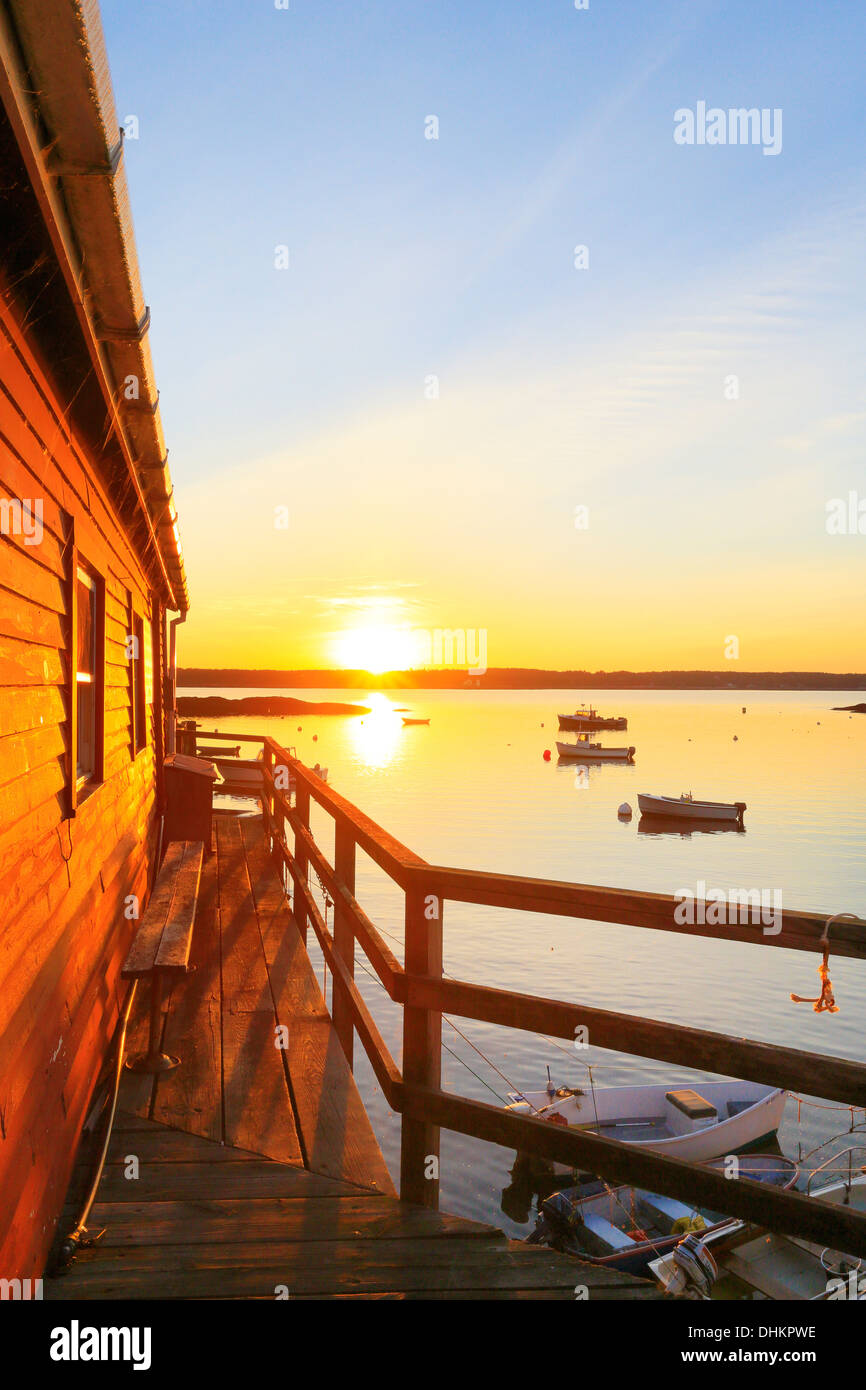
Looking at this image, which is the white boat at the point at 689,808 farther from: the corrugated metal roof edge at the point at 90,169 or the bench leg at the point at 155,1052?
the corrugated metal roof edge at the point at 90,169

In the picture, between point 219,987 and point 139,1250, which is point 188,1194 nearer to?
point 139,1250

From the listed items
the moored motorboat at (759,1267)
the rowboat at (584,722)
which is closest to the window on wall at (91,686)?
the moored motorboat at (759,1267)

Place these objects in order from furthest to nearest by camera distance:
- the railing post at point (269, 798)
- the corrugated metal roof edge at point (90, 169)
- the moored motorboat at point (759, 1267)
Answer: the railing post at point (269, 798), the moored motorboat at point (759, 1267), the corrugated metal roof edge at point (90, 169)

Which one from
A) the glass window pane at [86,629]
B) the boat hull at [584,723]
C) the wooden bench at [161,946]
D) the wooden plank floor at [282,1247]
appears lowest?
the boat hull at [584,723]

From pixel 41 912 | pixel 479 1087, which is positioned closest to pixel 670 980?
pixel 479 1087

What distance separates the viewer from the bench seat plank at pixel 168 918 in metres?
4.86

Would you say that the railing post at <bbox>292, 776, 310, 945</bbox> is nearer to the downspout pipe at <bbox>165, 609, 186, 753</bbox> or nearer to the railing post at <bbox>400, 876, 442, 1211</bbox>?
the railing post at <bbox>400, 876, 442, 1211</bbox>

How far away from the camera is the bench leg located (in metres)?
4.73

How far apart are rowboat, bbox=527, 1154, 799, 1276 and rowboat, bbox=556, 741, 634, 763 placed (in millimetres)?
67866

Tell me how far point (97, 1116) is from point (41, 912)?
166 centimetres

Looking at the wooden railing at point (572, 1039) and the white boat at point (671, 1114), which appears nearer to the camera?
the wooden railing at point (572, 1039)

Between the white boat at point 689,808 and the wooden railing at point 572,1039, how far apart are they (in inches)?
1661

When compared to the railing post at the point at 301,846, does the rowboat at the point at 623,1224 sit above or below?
below
